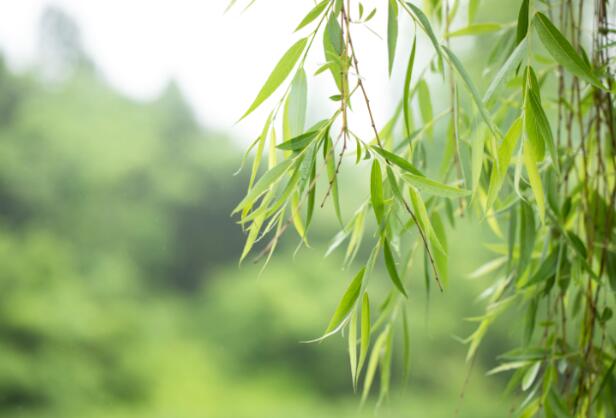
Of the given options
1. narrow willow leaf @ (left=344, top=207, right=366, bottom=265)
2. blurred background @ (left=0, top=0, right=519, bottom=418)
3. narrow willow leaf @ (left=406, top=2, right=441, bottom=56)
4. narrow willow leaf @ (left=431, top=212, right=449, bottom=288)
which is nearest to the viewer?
narrow willow leaf @ (left=406, top=2, right=441, bottom=56)

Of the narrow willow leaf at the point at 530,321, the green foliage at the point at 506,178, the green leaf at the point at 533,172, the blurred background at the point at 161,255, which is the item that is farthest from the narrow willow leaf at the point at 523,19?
the blurred background at the point at 161,255

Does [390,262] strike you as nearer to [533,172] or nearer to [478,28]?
[533,172]

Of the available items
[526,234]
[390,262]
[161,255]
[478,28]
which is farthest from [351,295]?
[161,255]

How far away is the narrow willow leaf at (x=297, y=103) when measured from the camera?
46 cm

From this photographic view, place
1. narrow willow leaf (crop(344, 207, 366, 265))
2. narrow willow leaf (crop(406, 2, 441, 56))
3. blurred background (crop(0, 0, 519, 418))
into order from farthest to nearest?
1. blurred background (crop(0, 0, 519, 418))
2. narrow willow leaf (crop(344, 207, 366, 265))
3. narrow willow leaf (crop(406, 2, 441, 56))

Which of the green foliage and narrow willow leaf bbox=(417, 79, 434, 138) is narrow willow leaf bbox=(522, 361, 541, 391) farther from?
narrow willow leaf bbox=(417, 79, 434, 138)

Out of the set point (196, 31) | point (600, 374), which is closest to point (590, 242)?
point (600, 374)

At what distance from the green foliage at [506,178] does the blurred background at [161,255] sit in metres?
3.25

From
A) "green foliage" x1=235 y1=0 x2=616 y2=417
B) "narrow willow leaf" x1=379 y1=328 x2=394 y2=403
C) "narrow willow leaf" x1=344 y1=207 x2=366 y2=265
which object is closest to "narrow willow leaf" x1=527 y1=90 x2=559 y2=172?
"green foliage" x1=235 y1=0 x2=616 y2=417

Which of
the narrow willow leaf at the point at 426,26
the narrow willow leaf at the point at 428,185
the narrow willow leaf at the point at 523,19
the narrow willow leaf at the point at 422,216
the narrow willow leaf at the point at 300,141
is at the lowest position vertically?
the narrow willow leaf at the point at 422,216

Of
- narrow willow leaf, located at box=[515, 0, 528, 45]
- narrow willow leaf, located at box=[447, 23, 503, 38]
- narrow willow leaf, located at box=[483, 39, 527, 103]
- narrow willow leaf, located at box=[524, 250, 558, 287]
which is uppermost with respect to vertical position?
narrow willow leaf, located at box=[447, 23, 503, 38]

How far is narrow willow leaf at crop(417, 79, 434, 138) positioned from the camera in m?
0.72

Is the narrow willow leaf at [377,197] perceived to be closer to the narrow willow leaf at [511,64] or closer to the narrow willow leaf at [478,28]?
the narrow willow leaf at [511,64]

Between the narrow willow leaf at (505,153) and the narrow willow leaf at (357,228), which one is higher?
the narrow willow leaf at (505,153)
